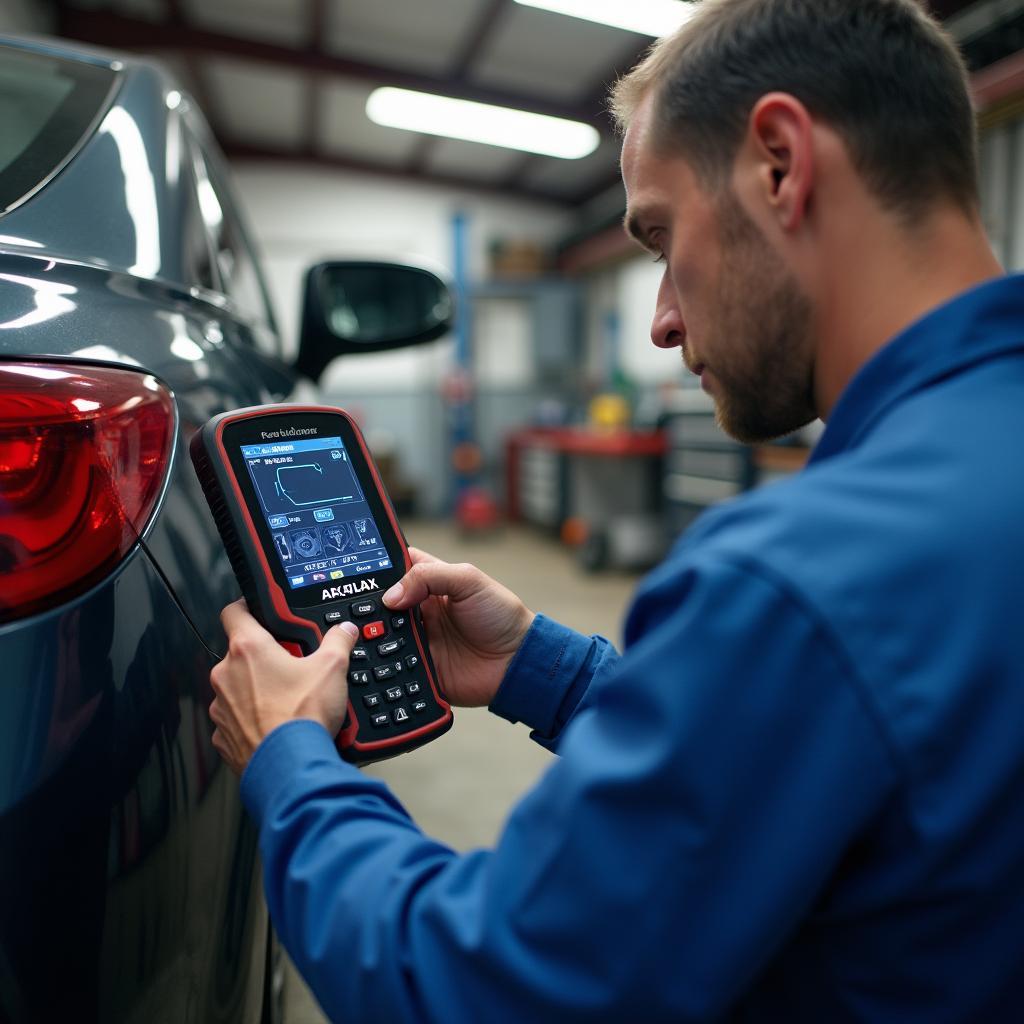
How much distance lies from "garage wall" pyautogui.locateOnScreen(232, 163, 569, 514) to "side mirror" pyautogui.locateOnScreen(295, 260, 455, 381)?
680cm

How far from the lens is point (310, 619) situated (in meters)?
0.77

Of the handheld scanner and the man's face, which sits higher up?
the man's face

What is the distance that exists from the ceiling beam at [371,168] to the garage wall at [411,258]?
7cm

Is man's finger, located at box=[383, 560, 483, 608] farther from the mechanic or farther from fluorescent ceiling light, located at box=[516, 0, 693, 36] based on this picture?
fluorescent ceiling light, located at box=[516, 0, 693, 36]

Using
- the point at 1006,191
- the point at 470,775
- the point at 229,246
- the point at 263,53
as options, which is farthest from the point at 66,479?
the point at 263,53

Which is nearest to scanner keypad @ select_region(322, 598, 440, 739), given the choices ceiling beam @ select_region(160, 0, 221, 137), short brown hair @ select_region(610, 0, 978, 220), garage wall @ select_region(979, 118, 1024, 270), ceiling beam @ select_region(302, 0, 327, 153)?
short brown hair @ select_region(610, 0, 978, 220)

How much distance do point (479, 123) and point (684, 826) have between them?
7524 mm

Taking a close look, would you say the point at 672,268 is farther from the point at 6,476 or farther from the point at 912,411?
the point at 6,476

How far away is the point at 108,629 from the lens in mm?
601

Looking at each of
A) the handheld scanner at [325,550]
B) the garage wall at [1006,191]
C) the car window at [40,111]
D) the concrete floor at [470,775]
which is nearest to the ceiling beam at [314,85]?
the garage wall at [1006,191]

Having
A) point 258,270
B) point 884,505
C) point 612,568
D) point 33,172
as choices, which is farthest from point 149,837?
point 612,568

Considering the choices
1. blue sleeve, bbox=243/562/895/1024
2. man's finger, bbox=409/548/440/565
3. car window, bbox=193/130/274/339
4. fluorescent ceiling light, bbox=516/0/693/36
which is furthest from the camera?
fluorescent ceiling light, bbox=516/0/693/36

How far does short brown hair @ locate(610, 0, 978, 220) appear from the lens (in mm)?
599

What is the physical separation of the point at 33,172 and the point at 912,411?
0.81 m
